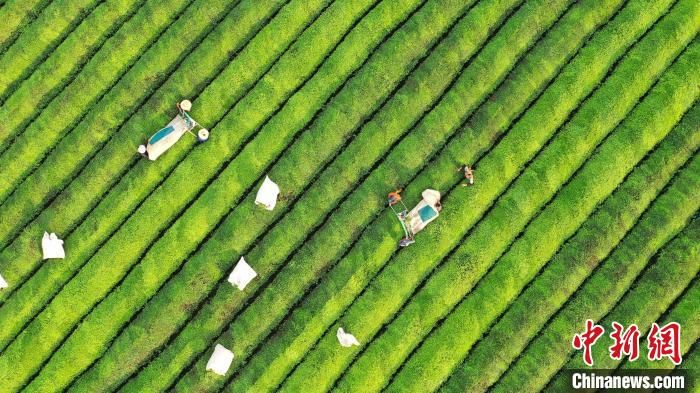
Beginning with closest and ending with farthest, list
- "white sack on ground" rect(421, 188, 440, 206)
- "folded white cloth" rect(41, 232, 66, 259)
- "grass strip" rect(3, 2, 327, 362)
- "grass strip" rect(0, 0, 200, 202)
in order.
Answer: "white sack on ground" rect(421, 188, 440, 206) < "folded white cloth" rect(41, 232, 66, 259) < "grass strip" rect(3, 2, 327, 362) < "grass strip" rect(0, 0, 200, 202)

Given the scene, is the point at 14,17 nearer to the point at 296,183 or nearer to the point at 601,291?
the point at 296,183

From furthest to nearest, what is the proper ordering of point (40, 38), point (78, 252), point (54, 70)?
1. point (40, 38)
2. point (54, 70)
3. point (78, 252)

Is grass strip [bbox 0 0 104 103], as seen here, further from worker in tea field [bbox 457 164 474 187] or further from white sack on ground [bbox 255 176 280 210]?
worker in tea field [bbox 457 164 474 187]

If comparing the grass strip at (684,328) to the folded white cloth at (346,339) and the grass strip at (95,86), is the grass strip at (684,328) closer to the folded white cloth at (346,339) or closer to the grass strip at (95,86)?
the folded white cloth at (346,339)

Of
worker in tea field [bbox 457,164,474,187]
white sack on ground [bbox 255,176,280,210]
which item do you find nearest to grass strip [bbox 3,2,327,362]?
white sack on ground [bbox 255,176,280,210]

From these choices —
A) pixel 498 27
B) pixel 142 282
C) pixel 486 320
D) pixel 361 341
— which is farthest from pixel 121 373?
pixel 498 27

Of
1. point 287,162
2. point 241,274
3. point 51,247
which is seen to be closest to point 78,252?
point 51,247
